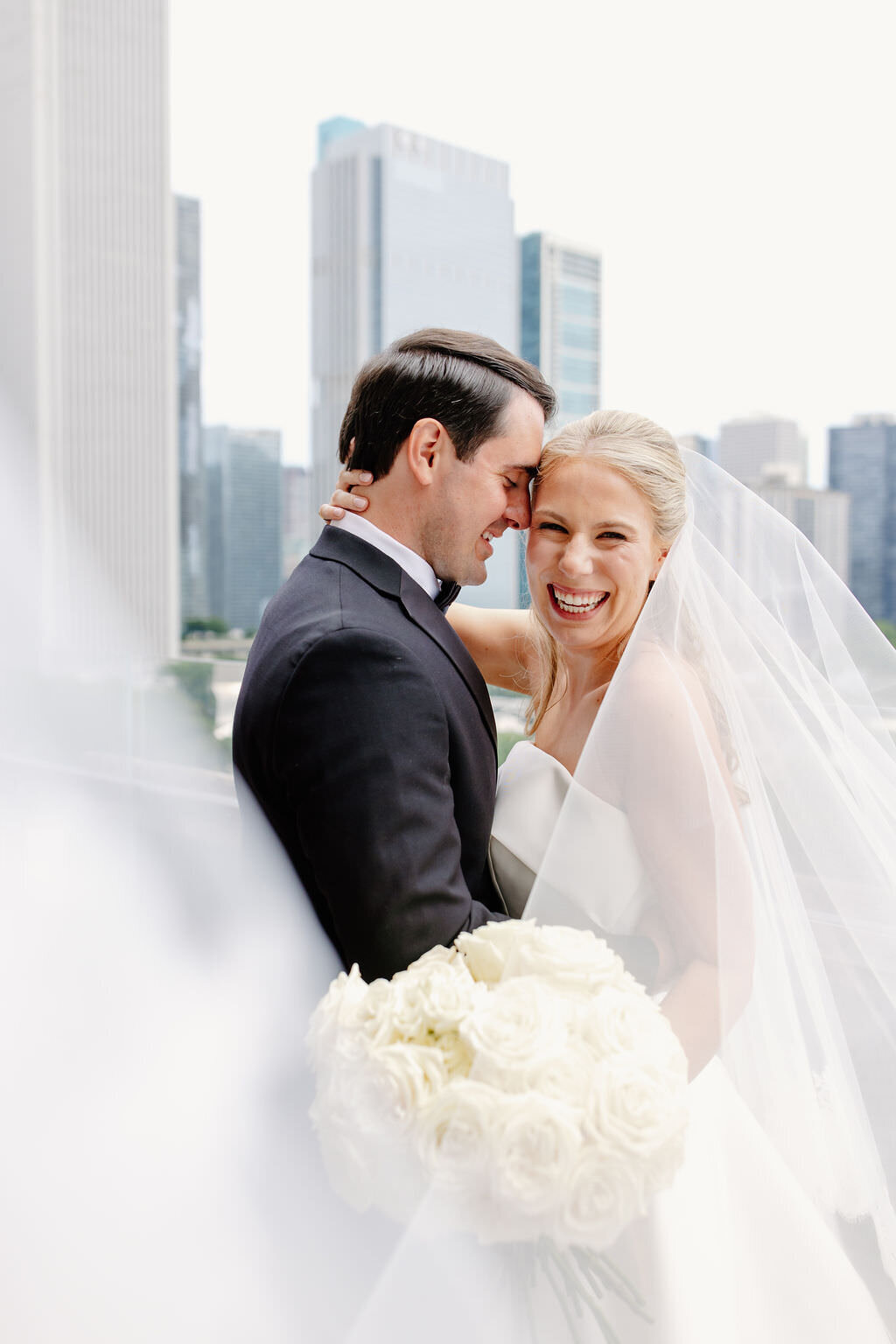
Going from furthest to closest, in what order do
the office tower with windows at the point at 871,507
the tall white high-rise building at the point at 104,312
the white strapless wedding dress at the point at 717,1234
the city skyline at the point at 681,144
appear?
the tall white high-rise building at the point at 104,312, the office tower with windows at the point at 871,507, the city skyline at the point at 681,144, the white strapless wedding dress at the point at 717,1234

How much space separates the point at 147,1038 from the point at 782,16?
7.02 metres

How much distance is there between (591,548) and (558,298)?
333 inches

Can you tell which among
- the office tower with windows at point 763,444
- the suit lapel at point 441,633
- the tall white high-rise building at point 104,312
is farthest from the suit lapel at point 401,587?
the tall white high-rise building at point 104,312

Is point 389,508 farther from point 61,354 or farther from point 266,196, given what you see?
point 61,354

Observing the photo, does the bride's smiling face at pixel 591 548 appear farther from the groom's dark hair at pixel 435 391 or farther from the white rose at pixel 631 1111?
the white rose at pixel 631 1111

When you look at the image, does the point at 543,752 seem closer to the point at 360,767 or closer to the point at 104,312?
the point at 360,767

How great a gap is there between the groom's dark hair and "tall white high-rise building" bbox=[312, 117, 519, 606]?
1055 cm

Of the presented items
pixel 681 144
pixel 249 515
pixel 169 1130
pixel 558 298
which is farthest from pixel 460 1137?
pixel 249 515

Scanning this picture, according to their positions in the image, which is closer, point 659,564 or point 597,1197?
point 597,1197

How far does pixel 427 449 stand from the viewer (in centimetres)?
126

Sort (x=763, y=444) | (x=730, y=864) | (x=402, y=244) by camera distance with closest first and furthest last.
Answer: (x=730, y=864), (x=763, y=444), (x=402, y=244)

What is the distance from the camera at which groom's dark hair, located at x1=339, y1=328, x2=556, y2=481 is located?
49.7 inches

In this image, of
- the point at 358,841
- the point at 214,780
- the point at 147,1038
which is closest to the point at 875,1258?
the point at 358,841

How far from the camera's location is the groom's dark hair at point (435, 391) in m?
1.26
